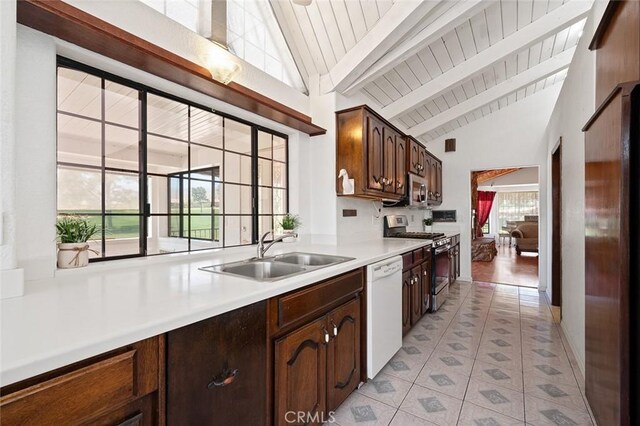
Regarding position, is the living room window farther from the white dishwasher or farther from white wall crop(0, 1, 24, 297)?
the white dishwasher

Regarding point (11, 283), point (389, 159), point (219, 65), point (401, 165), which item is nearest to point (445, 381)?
point (389, 159)

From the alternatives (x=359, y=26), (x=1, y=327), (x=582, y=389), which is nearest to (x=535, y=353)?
(x=582, y=389)

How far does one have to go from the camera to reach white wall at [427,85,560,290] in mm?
4812

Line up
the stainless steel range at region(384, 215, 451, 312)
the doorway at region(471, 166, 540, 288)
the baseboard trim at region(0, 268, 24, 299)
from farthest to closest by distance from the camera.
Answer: the doorway at region(471, 166, 540, 288) < the stainless steel range at region(384, 215, 451, 312) < the baseboard trim at region(0, 268, 24, 299)

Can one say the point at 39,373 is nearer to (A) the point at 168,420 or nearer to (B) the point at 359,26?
(A) the point at 168,420

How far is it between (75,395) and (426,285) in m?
3.22

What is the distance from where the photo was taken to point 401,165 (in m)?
3.64

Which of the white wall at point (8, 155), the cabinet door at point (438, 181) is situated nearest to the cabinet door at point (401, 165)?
the cabinet door at point (438, 181)

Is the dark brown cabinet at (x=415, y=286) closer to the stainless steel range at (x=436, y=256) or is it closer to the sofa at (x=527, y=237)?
the stainless steel range at (x=436, y=256)

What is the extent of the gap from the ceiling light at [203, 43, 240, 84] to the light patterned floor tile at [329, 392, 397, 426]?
2198mm

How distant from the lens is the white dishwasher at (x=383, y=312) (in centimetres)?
204

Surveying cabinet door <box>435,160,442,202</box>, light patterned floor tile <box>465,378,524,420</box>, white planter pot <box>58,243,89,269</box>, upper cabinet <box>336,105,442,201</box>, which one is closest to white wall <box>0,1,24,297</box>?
white planter pot <box>58,243,89,269</box>

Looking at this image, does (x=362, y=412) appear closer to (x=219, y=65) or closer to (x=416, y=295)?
(x=416, y=295)

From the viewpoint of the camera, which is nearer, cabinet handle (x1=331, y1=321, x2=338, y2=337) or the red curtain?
A: cabinet handle (x1=331, y1=321, x2=338, y2=337)
